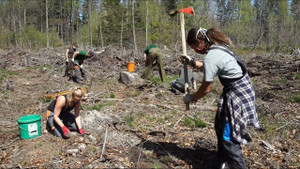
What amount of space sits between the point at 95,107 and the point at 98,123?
4.04 feet

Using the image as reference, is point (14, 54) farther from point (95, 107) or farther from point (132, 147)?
point (132, 147)

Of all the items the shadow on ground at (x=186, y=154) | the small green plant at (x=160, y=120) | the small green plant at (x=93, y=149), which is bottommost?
the shadow on ground at (x=186, y=154)

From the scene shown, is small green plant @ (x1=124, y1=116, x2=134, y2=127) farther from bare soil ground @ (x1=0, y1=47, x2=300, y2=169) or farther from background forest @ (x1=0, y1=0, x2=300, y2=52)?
background forest @ (x1=0, y1=0, x2=300, y2=52)

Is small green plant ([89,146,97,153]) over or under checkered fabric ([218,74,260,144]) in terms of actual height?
under

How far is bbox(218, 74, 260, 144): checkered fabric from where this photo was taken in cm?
254

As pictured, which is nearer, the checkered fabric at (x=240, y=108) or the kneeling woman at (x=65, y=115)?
the checkered fabric at (x=240, y=108)

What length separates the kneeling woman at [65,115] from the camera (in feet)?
12.9

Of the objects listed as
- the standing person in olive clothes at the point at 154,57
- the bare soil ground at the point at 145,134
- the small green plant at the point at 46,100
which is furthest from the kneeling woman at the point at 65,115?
the standing person in olive clothes at the point at 154,57

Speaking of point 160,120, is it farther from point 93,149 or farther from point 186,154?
point 93,149

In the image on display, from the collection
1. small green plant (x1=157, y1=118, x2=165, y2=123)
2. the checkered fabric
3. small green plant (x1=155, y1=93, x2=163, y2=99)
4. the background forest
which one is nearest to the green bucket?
small green plant (x1=157, y1=118, x2=165, y2=123)

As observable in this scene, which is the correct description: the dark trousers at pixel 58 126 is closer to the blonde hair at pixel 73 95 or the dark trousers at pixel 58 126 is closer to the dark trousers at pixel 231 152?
the blonde hair at pixel 73 95

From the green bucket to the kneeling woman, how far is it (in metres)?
0.24

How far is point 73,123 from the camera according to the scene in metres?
4.39

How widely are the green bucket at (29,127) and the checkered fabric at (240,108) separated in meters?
3.02
